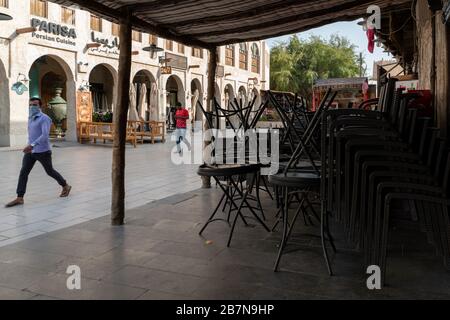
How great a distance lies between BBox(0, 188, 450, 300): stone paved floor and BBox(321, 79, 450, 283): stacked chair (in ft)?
0.99

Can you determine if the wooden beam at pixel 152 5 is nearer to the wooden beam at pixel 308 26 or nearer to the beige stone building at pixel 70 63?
the wooden beam at pixel 308 26

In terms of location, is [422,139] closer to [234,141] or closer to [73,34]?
[234,141]

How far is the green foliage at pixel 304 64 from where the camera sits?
40.0 meters

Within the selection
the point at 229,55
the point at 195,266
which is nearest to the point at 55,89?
the point at 229,55

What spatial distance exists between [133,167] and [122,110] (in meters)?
5.90

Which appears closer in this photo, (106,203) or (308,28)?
(308,28)

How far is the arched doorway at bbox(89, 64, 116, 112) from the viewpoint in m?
22.3

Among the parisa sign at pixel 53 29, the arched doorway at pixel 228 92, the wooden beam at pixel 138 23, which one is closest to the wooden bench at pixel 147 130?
the parisa sign at pixel 53 29

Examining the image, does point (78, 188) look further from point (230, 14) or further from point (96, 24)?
point (96, 24)

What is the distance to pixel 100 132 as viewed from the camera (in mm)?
16891

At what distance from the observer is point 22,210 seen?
5.90 metres

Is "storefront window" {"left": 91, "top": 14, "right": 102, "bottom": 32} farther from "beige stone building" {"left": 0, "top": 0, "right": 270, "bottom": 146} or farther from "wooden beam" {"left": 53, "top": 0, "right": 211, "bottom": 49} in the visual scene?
"wooden beam" {"left": 53, "top": 0, "right": 211, "bottom": 49}

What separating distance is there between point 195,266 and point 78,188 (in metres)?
4.83
